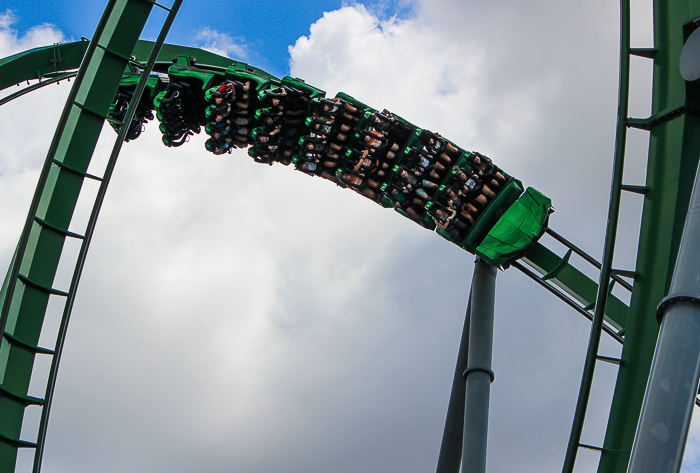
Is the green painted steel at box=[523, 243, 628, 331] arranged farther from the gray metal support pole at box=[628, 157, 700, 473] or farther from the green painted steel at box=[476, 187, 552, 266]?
the gray metal support pole at box=[628, 157, 700, 473]

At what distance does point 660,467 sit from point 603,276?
2210 mm

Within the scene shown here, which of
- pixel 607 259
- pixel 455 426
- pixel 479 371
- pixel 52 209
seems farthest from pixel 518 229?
pixel 52 209

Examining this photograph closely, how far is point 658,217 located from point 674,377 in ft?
8.31

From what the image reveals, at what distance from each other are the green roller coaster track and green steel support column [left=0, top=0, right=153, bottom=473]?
0.01 meters

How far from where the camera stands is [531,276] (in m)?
10.2

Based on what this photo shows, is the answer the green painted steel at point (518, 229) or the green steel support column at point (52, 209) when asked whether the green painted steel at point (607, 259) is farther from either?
the green steel support column at point (52, 209)

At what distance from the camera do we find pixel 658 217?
5.06 metres

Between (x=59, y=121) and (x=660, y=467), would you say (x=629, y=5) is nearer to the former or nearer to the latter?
(x=660, y=467)

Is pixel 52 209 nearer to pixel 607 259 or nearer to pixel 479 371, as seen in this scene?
pixel 479 371

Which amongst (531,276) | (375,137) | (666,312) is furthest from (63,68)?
(666,312)

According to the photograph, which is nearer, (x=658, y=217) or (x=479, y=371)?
(x=658, y=217)

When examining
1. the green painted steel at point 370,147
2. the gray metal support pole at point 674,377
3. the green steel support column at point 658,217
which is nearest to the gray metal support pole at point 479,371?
the green painted steel at point 370,147

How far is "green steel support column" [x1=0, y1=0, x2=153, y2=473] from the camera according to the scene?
728cm

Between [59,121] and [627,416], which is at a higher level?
[59,121]
